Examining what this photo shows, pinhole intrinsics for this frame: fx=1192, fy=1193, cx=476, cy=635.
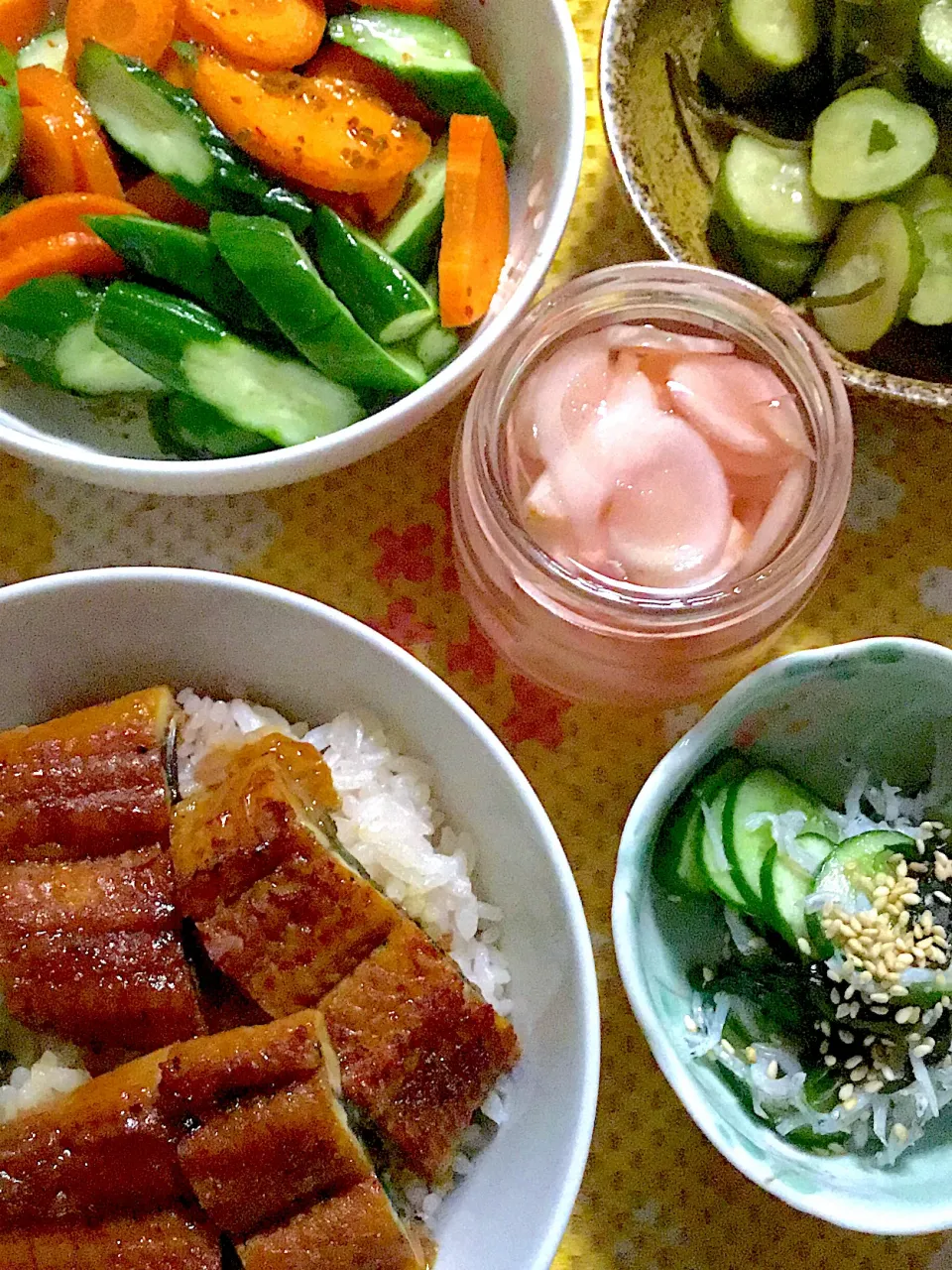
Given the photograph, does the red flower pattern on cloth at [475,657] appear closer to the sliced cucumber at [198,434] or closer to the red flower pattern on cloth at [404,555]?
the red flower pattern on cloth at [404,555]

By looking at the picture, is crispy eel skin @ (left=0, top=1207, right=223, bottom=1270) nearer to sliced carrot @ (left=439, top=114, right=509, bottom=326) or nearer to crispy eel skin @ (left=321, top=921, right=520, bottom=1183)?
crispy eel skin @ (left=321, top=921, right=520, bottom=1183)

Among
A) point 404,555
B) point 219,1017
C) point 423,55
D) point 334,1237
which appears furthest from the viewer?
point 404,555

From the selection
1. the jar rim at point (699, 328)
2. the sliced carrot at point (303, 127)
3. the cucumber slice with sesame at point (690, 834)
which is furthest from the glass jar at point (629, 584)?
the sliced carrot at point (303, 127)

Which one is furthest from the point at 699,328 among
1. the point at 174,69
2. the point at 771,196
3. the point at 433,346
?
the point at 174,69

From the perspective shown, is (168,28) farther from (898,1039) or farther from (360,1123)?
(898,1039)

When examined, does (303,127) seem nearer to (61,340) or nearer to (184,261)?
(184,261)

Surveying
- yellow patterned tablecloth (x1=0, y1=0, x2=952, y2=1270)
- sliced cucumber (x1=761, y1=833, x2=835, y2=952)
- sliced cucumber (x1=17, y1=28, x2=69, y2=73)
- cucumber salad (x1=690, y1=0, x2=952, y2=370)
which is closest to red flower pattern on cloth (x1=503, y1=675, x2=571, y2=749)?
yellow patterned tablecloth (x1=0, y1=0, x2=952, y2=1270)
